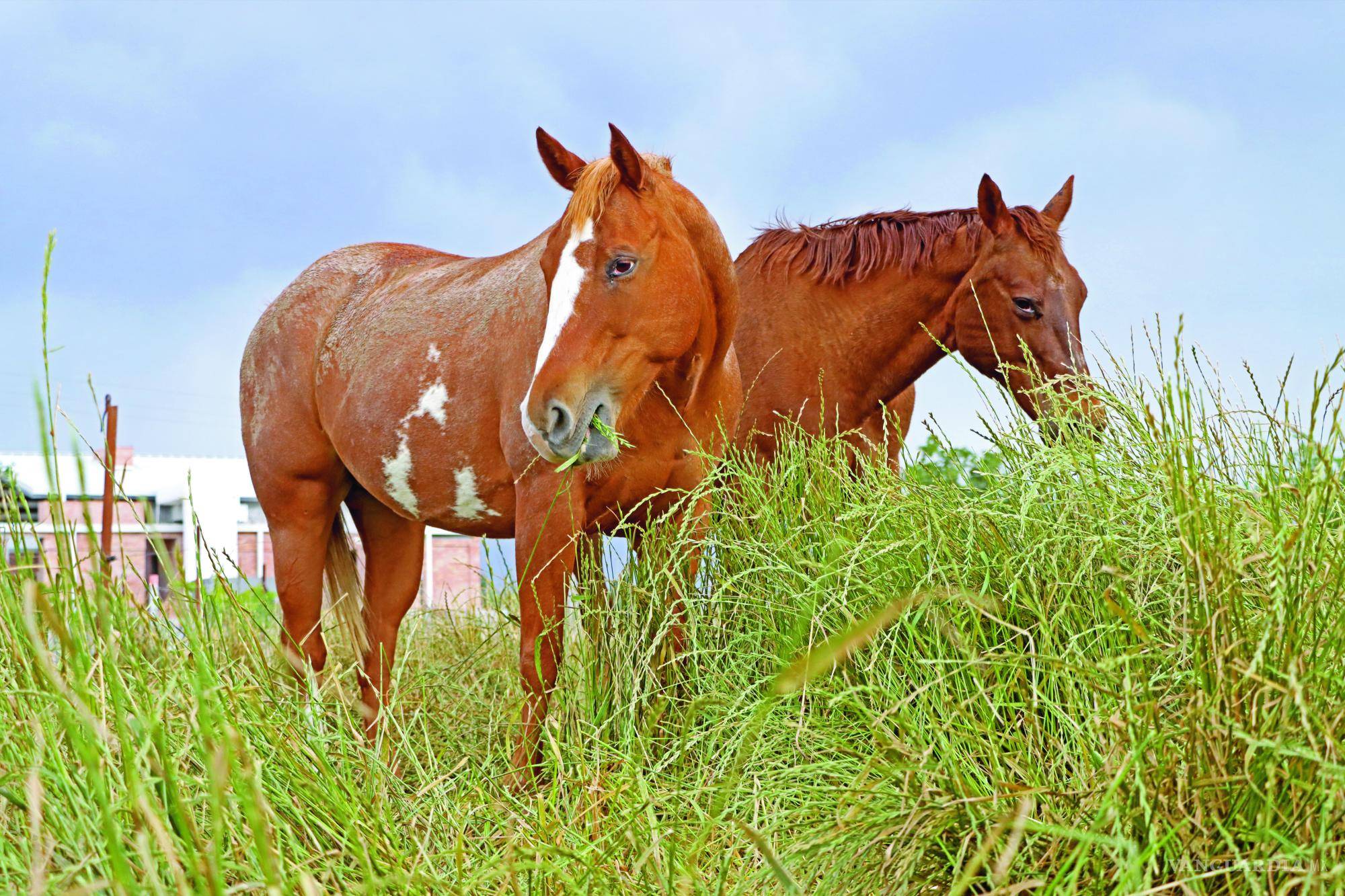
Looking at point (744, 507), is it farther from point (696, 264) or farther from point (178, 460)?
point (178, 460)

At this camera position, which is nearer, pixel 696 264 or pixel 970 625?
pixel 970 625

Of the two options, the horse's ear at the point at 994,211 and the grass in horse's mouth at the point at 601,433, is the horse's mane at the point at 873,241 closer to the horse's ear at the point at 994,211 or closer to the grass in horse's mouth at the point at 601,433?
the horse's ear at the point at 994,211

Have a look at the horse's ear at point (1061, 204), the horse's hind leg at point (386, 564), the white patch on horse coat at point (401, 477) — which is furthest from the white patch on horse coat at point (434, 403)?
the horse's ear at point (1061, 204)

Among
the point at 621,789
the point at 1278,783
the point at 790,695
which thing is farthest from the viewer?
the point at 790,695

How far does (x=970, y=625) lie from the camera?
7.36 feet

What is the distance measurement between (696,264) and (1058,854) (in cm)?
181

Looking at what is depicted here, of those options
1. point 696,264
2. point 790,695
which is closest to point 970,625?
point 790,695

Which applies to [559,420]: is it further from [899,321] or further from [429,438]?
[899,321]

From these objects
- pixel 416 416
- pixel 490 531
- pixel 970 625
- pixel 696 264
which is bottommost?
pixel 970 625

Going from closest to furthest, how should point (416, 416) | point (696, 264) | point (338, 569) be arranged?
point (696, 264) < point (416, 416) < point (338, 569)

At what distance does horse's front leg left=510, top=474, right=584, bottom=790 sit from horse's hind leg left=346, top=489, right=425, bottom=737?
1.75 metres

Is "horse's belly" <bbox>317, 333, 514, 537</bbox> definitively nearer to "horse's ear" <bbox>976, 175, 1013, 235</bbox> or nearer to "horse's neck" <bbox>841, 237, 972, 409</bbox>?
"horse's neck" <bbox>841, 237, 972, 409</bbox>

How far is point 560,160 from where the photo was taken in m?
3.01

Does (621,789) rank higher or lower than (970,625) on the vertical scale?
lower
